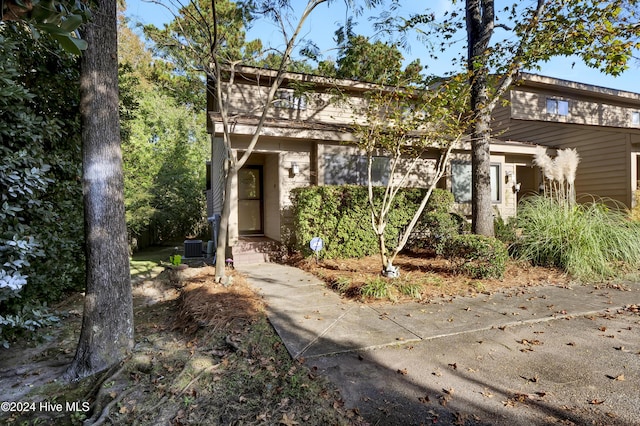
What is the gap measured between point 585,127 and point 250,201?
40.7 ft

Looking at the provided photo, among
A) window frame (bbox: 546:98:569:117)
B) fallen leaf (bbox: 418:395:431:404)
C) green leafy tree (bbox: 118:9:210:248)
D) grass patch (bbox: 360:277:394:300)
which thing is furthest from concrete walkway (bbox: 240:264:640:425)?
window frame (bbox: 546:98:569:117)

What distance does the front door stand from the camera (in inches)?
416

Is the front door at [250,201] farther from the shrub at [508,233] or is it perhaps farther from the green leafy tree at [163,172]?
the shrub at [508,233]

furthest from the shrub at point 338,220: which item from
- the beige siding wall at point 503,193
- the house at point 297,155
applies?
the beige siding wall at point 503,193

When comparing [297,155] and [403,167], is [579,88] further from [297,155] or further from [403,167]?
[297,155]

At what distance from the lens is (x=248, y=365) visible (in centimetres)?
306

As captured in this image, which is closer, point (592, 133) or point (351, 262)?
point (351, 262)

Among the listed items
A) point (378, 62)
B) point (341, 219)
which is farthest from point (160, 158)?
point (341, 219)

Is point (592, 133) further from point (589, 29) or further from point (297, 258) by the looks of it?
point (297, 258)

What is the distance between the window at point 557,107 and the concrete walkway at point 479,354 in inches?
471

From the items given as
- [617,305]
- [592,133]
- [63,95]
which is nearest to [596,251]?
[617,305]

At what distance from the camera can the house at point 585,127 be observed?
35.4 ft

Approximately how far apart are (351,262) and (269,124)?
3.90 metres

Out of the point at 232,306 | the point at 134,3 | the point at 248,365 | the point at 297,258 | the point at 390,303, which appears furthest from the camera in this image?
the point at 297,258
